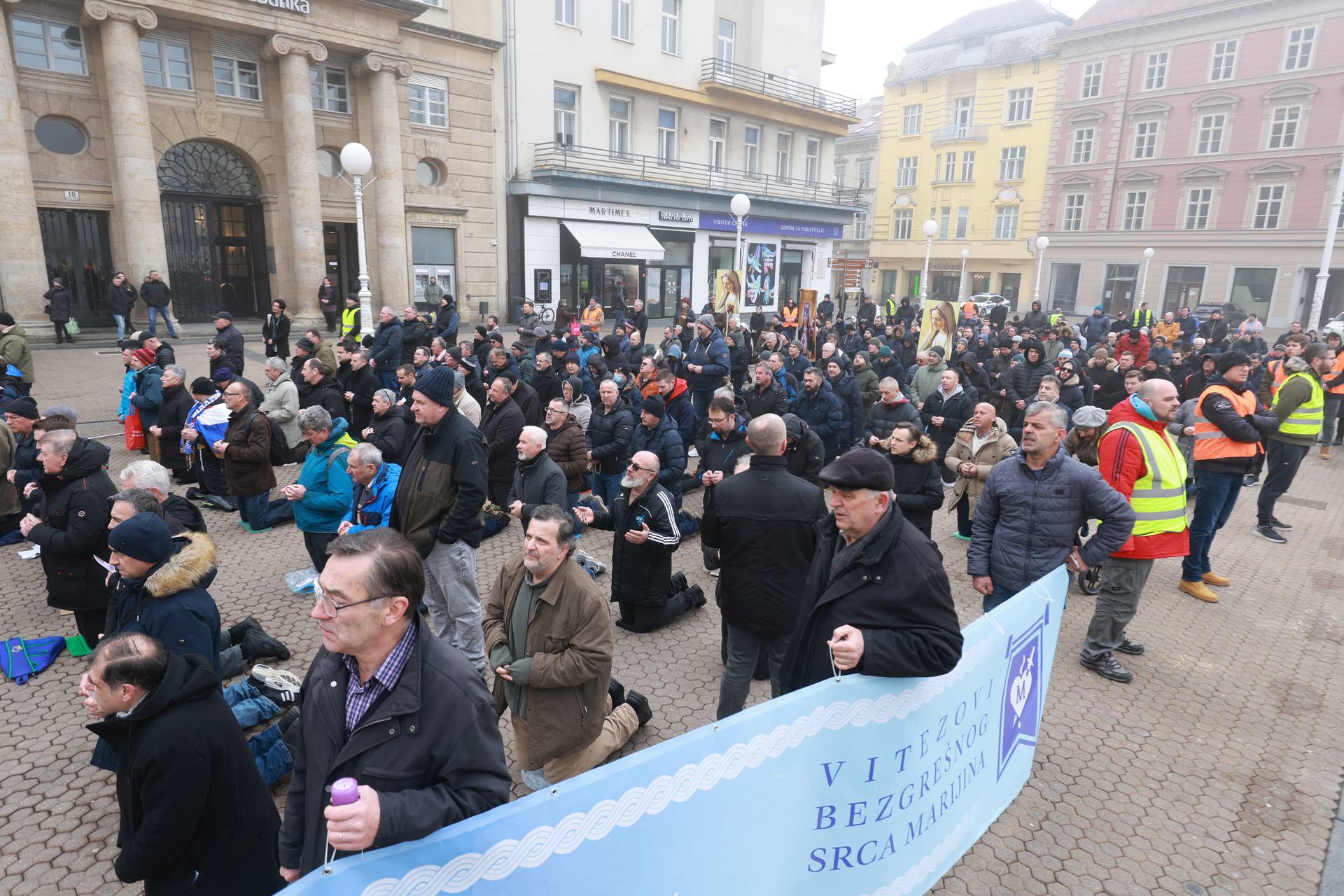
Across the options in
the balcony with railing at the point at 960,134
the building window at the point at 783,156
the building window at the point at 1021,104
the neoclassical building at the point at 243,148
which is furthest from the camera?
the balcony with railing at the point at 960,134

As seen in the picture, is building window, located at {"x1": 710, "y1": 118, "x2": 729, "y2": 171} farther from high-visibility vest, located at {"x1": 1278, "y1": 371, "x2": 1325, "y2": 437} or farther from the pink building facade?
high-visibility vest, located at {"x1": 1278, "y1": 371, "x2": 1325, "y2": 437}

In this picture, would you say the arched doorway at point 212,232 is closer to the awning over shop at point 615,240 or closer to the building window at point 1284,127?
the awning over shop at point 615,240

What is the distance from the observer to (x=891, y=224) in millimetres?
53594

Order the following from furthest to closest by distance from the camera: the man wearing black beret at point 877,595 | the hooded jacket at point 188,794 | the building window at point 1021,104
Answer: the building window at point 1021,104
the man wearing black beret at point 877,595
the hooded jacket at point 188,794

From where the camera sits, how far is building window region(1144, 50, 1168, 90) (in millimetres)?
40438

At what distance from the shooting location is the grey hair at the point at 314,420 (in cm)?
582

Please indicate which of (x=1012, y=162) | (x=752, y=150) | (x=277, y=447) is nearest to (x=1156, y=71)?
(x=1012, y=162)

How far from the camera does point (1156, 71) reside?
134 ft

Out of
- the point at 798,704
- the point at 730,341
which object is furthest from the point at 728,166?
the point at 798,704

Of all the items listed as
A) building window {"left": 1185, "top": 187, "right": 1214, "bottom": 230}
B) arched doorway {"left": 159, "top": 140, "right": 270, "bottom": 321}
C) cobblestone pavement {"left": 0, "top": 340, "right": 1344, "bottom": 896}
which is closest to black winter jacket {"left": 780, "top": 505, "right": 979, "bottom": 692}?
cobblestone pavement {"left": 0, "top": 340, "right": 1344, "bottom": 896}

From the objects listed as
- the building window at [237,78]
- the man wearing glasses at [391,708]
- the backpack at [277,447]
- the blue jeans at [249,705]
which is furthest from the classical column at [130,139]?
the man wearing glasses at [391,708]

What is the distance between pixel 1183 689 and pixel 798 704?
4.40m

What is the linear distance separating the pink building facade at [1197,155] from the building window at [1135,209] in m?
0.07

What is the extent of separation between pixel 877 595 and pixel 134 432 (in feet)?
33.6
